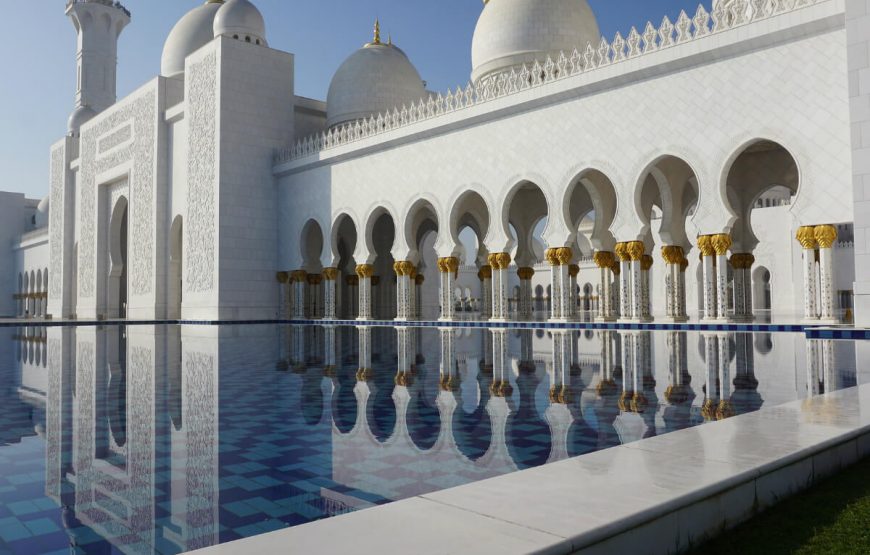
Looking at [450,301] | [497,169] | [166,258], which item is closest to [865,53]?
[497,169]

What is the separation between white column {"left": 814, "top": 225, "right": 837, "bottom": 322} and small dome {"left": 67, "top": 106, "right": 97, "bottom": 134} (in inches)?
713

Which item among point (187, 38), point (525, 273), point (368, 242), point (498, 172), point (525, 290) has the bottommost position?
point (525, 290)

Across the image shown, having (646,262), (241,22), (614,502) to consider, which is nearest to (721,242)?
(646,262)

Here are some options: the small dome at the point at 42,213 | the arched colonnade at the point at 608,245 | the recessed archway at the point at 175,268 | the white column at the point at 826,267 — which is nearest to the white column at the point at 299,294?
the arched colonnade at the point at 608,245

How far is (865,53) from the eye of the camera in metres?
5.98

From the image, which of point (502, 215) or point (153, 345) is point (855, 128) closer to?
point (502, 215)

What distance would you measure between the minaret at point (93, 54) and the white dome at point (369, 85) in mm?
9451

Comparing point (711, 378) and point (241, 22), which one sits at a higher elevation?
point (241, 22)

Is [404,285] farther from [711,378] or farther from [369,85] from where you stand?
[711,378]

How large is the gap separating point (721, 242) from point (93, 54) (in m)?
18.1

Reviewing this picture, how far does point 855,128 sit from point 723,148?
1.32 meters

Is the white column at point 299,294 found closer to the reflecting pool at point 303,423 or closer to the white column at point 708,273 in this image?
the white column at point 708,273

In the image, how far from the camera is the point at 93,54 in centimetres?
1927

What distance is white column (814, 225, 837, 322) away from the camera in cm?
639
